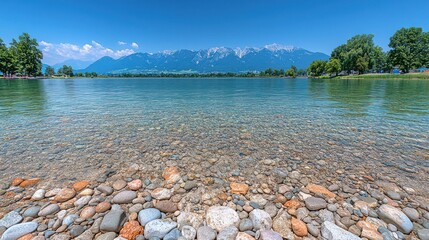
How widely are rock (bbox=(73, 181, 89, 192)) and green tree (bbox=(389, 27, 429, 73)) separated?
109 meters

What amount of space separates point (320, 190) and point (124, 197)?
12.9ft

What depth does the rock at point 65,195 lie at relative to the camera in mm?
3609

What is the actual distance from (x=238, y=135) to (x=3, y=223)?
652 centimetres

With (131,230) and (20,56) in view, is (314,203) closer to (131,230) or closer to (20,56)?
(131,230)

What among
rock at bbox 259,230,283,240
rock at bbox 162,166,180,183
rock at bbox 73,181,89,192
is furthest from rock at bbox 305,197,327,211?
rock at bbox 73,181,89,192

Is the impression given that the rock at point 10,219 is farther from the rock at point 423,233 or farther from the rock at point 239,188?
the rock at point 423,233

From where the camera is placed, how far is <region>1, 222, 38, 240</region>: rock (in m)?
2.65

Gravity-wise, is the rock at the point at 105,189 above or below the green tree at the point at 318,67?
below

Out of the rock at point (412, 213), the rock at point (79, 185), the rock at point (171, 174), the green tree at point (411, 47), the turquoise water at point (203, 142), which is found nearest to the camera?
the rock at point (412, 213)

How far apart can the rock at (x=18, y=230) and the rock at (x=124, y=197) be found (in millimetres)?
1115

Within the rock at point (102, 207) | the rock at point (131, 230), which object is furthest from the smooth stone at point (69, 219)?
the rock at point (131, 230)

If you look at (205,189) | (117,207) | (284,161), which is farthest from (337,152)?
(117,207)

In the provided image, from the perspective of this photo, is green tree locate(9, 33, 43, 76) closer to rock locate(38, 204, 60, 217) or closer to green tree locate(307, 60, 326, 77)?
rock locate(38, 204, 60, 217)

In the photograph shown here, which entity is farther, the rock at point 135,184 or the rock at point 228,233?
the rock at point 135,184
